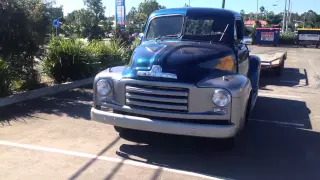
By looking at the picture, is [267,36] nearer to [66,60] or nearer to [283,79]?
[283,79]

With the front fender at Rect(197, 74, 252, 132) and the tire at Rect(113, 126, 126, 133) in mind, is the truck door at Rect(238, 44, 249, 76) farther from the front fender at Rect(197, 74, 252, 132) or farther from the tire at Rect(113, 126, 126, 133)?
the tire at Rect(113, 126, 126, 133)

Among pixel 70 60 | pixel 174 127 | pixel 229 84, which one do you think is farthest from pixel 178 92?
pixel 70 60

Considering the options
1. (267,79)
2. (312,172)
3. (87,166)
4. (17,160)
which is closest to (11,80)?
(17,160)

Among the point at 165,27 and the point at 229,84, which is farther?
the point at 165,27

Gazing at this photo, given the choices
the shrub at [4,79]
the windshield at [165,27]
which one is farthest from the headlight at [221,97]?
the shrub at [4,79]

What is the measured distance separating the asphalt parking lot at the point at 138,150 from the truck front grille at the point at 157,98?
0.80 meters

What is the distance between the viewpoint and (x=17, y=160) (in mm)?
4902

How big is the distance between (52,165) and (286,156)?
340cm

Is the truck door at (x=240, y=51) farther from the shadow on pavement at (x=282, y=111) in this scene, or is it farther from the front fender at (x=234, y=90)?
the front fender at (x=234, y=90)

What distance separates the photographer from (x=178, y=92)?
15.7 feet

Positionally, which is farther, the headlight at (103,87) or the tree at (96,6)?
the tree at (96,6)

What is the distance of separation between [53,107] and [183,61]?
13.0 feet

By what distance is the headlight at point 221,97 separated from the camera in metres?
4.66

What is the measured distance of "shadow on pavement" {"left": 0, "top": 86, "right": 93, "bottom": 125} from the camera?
7.16m
